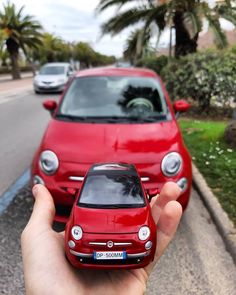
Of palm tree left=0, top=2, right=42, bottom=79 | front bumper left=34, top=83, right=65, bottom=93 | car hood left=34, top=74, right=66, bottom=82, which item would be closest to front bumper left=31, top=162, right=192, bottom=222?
front bumper left=34, top=83, right=65, bottom=93

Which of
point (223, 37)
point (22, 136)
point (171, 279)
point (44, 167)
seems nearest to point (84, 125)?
point (44, 167)

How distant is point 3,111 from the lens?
14.3 meters

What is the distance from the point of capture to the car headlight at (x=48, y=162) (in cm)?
421

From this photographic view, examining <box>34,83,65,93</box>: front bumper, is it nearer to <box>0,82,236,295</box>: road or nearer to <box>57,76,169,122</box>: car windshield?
<box>0,82,236,295</box>: road

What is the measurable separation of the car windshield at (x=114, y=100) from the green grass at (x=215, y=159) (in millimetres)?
1204

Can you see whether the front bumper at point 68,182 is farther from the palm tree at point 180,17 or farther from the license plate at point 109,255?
the palm tree at point 180,17

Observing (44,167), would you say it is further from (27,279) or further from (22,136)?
(22,136)

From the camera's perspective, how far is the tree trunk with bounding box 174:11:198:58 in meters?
14.6

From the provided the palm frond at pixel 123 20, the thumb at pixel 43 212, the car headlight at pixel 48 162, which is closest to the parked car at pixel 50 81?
the palm frond at pixel 123 20

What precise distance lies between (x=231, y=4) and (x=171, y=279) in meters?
12.3

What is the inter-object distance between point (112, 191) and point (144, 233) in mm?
222

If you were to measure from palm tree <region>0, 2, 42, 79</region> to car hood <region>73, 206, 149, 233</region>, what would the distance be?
116ft

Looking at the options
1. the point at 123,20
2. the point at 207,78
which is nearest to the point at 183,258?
the point at 207,78

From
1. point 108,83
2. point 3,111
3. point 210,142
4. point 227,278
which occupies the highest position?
point 108,83
